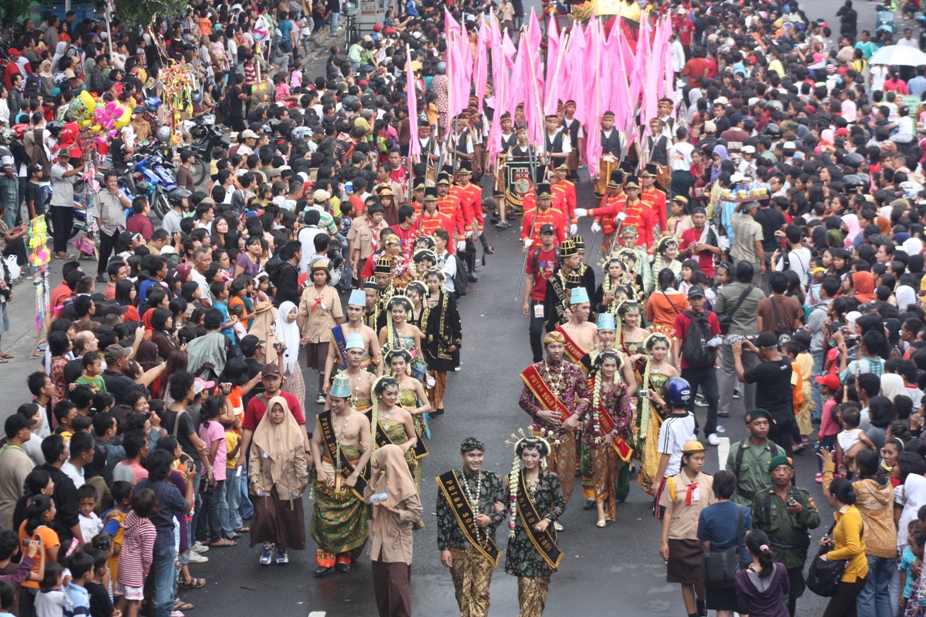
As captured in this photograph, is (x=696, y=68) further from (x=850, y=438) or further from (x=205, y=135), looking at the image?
(x=850, y=438)

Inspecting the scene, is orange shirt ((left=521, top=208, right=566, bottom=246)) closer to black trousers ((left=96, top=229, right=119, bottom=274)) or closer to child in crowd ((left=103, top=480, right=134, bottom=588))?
black trousers ((left=96, top=229, right=119, bottom=274))

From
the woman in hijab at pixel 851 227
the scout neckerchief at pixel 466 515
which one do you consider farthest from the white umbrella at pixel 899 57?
the scout neckerchief at pixel 466 515

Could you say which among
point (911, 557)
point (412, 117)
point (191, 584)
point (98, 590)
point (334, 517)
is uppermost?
point (412, 117)

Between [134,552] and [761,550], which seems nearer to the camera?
[761,550]

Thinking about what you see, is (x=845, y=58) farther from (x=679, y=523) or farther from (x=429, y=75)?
(x=679, y=523)

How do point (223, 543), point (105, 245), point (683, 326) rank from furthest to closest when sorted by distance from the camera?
point (105, 245) < point (683, 326) < point (223, 543)

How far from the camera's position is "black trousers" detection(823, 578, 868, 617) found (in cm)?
940

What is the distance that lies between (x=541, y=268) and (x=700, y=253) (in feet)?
7.09

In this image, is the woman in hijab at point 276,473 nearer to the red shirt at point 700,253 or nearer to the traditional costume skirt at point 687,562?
the traditional costume skirt at point 687,562

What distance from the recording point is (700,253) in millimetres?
16156

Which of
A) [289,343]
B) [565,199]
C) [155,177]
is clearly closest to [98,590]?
[289,343]

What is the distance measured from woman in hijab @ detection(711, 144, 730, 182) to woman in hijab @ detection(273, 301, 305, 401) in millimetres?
7526

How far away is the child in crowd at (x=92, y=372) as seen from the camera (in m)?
10.9

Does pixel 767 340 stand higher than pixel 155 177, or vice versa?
pixel 155 177
